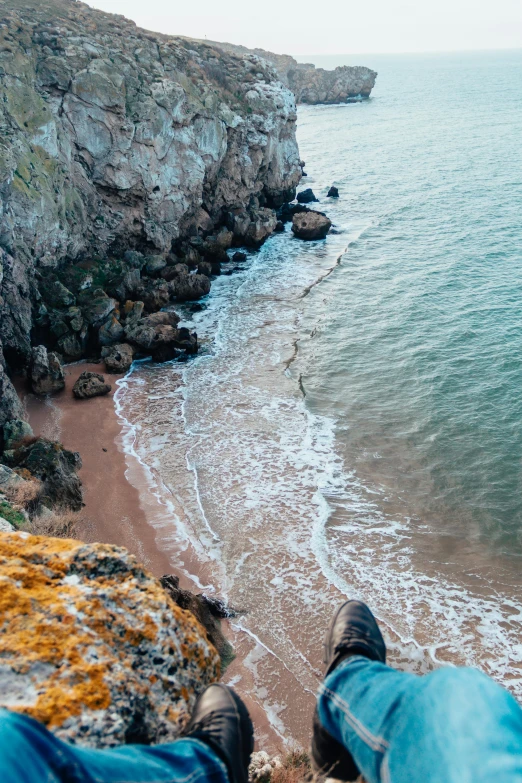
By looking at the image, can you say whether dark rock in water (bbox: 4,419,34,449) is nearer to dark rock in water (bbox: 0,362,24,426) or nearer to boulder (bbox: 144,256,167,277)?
dark rock in water (bbox: 0,362,24,426)

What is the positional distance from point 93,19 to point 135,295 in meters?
16.9

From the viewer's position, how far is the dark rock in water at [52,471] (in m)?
12.6

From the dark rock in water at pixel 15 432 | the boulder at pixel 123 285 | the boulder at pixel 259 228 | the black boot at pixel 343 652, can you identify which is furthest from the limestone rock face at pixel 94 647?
the boulder at pixel 259 228

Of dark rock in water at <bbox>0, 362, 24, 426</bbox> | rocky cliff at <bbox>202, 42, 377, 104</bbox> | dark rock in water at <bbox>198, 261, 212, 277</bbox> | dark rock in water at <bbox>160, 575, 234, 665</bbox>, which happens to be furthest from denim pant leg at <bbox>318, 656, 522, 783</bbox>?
rocky cliff at <bbox>202, 42, 377, 104</bbox>

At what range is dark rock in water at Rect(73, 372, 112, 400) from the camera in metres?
18.4

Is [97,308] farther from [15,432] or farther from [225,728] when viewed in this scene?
[225,728]

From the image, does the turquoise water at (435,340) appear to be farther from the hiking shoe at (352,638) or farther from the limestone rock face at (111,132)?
the limestone rock face at (111,132)

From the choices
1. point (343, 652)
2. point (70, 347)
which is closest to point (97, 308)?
point (70, 347)

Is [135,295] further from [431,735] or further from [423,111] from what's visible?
[423,111]

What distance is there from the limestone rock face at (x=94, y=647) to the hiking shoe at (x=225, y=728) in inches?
7.4

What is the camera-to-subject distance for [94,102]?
26047 mm

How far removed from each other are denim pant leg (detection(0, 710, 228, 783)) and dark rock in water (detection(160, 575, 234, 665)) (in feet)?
19.4

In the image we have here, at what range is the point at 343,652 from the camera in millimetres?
4086

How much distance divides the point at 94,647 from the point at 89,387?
15.8 meters
